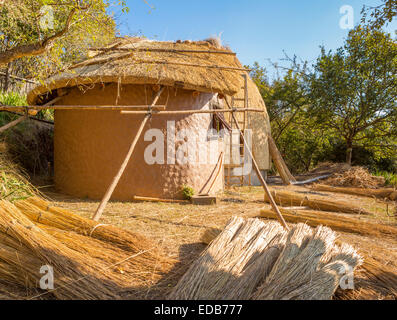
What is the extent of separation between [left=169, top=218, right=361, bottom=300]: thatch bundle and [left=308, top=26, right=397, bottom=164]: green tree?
9.63 metres

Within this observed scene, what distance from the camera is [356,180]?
9.17 m

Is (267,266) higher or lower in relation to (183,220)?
higher

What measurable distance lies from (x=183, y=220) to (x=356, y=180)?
6.98 meters

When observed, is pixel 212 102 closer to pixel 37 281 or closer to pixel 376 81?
pixel 37 281

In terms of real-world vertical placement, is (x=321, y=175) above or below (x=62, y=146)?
below

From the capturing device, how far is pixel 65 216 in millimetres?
3154

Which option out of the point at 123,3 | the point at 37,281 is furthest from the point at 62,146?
the point at 37,281

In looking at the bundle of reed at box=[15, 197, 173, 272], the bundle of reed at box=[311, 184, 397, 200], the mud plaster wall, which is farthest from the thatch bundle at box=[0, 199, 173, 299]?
the bundle of reed at box=[311, 184, 397, 200]

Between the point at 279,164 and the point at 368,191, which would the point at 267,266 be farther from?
the point at 279,164

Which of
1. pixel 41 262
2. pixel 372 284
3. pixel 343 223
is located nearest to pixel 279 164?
pixel 343 223

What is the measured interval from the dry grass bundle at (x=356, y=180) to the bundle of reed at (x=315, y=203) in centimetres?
367

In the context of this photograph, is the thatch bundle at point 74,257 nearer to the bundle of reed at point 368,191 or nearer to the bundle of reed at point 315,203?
the bundle of reed at point 315,203

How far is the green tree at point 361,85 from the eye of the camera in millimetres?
10312
